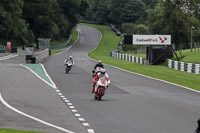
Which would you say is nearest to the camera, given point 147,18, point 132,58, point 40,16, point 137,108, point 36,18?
point 137,108

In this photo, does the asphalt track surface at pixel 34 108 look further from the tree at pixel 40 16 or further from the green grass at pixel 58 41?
the green grass at pixel 58 41

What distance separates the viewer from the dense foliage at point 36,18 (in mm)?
96875

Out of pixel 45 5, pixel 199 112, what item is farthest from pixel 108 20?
pixel 199 112

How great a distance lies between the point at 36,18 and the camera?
111m

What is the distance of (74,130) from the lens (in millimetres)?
12531

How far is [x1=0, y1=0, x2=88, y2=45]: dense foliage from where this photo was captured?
3814 inches

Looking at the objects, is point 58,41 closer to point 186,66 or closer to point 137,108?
point 186,66

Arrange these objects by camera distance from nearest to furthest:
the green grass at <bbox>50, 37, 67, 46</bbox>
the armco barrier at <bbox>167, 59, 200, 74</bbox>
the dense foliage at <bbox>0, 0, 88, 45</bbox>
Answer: the armco barrier at <bbox>167, 59, 200, 74</bbox> → the dense foliage at <bbox>0, 0, 88, 45</bbox> → the green grass at <bbox>50, 37, 67, 46</bbox>

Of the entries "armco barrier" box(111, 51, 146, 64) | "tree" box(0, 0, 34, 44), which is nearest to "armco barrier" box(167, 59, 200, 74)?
"armco barrier" box(111, 51, 146, 64)

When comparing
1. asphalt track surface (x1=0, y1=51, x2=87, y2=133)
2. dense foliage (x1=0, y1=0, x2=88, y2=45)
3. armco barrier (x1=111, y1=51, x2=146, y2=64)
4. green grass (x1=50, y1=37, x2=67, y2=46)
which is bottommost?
armco barrier (x1=111, y1=51, x2=146, y2=64)

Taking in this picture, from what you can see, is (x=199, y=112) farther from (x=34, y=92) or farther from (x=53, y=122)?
(x=34, y=92)

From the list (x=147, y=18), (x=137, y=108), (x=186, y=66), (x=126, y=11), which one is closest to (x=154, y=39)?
(x=186, y=66)

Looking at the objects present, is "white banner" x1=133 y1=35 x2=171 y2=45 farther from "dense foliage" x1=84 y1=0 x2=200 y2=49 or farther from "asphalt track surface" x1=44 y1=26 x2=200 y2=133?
"asphalt track surface" x1=44 y1=26 x2=200 y2=133

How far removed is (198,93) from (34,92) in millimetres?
8066
